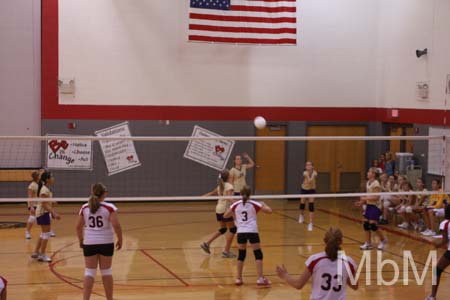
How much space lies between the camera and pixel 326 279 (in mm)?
7195

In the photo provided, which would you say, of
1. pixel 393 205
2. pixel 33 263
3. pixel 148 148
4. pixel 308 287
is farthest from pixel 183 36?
pixel 308 287

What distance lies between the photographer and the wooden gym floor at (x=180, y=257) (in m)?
12.1

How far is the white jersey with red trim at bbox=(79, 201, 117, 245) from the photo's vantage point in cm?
1033

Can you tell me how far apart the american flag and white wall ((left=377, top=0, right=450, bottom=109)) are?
328cm

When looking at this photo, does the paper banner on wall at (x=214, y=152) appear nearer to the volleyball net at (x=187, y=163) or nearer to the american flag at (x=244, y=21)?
the volleyball net at (x=187, y=163)

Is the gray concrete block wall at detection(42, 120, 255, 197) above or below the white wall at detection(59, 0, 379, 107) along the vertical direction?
below

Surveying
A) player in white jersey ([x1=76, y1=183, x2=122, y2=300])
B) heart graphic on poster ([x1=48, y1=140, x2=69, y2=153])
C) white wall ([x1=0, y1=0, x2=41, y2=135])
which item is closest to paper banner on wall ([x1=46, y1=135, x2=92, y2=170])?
heart graphic on poster ([x1=48, y1=140, x2=69, y2=153])

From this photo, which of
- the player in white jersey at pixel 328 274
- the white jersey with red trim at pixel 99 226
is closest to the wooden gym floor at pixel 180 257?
the white jersey with red trim at pixel 99 226

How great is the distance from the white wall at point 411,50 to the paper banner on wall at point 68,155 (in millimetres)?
10138

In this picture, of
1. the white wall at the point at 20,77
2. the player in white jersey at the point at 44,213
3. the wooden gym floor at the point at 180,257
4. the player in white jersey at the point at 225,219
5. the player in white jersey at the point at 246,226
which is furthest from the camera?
the white wall at the point at 20,77

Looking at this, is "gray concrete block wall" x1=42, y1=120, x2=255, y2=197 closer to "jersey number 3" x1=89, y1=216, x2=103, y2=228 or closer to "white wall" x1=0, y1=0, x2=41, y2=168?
"white wall" x1=0, y1=0, x2=41, y2=168

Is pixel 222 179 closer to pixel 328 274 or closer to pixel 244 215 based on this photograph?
pixel 244 215

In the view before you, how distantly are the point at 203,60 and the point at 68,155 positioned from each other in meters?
5.32

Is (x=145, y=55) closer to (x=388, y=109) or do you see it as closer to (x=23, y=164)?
(x=23, y=164)
